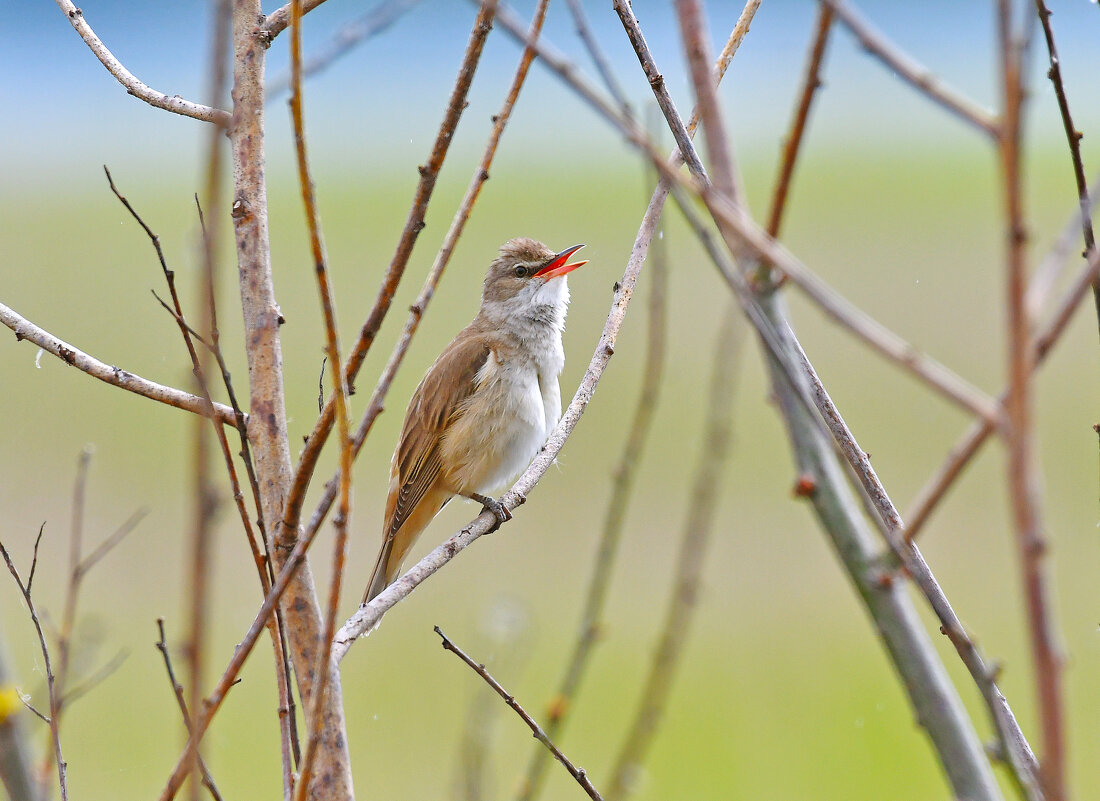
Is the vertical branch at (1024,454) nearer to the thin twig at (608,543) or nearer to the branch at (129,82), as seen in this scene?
the thin twig at (608,543)

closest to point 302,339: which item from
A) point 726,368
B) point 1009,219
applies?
point 726,368

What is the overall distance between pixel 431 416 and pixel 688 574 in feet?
9.00

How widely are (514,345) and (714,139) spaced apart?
317 centimetres

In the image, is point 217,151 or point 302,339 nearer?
point 217,151

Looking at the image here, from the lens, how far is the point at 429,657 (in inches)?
315

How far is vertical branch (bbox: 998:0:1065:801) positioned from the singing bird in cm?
308

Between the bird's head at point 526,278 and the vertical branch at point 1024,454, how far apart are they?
3.25 m

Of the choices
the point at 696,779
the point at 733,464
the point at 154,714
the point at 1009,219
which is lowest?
the point at 1009,219

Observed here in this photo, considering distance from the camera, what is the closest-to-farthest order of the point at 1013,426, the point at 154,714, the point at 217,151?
the point at 1013,426, the point at 217,151, the point at 154,714

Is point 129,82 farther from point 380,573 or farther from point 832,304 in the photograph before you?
point 380,573

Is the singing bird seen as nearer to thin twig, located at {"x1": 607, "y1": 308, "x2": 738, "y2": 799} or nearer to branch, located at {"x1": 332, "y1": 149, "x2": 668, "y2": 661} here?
branch, located at {"x1": 332, "y1": 149, "x2": 668, "y2": 661}

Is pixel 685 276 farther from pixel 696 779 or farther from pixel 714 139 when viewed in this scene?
pixel 714 139

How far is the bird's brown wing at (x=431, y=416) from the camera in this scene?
3826mm

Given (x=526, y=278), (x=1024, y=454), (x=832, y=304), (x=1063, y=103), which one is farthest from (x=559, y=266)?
(x=1024, y=454)
